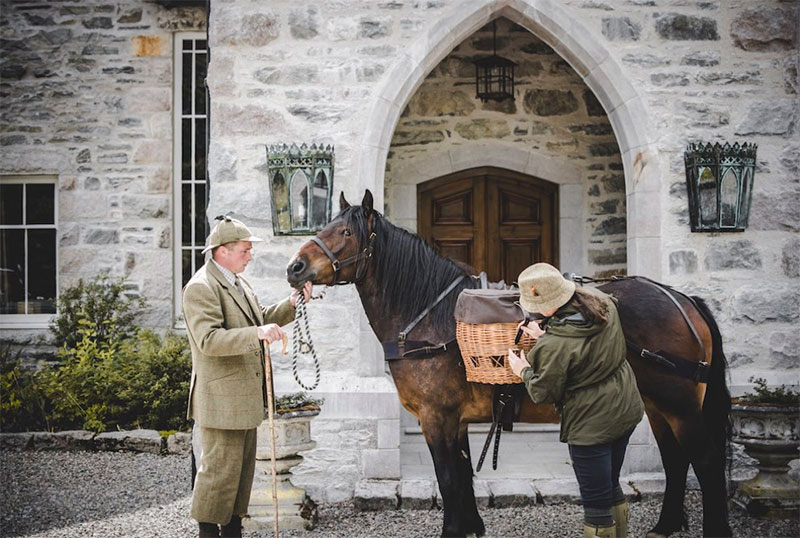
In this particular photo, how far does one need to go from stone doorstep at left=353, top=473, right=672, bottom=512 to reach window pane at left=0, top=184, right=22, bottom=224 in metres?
5.40

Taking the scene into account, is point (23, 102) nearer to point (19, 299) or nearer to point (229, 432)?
point (19, 299)

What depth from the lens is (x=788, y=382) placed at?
5426 millimetres

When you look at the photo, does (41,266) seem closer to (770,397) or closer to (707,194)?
(707,194)

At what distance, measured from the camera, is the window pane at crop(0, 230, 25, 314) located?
324 inches

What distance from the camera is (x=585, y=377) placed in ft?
10.5

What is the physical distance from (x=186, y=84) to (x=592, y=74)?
184 inches

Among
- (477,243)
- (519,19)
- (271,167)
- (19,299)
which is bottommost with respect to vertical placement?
(19,299)

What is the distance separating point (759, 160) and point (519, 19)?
2080 mm

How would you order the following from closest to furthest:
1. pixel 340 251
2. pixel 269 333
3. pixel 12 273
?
pixel 269 333 → pixel 340 251 → pixel 12 273

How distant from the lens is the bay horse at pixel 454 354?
3.91 metres

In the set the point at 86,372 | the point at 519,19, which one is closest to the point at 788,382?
the point at 519,19

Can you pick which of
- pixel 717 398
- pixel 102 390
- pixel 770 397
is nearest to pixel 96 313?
pixel 102 390

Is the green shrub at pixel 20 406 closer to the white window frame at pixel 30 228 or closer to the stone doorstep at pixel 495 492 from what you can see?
the white window frame at pixel 30 228

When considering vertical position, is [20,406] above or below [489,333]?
below
